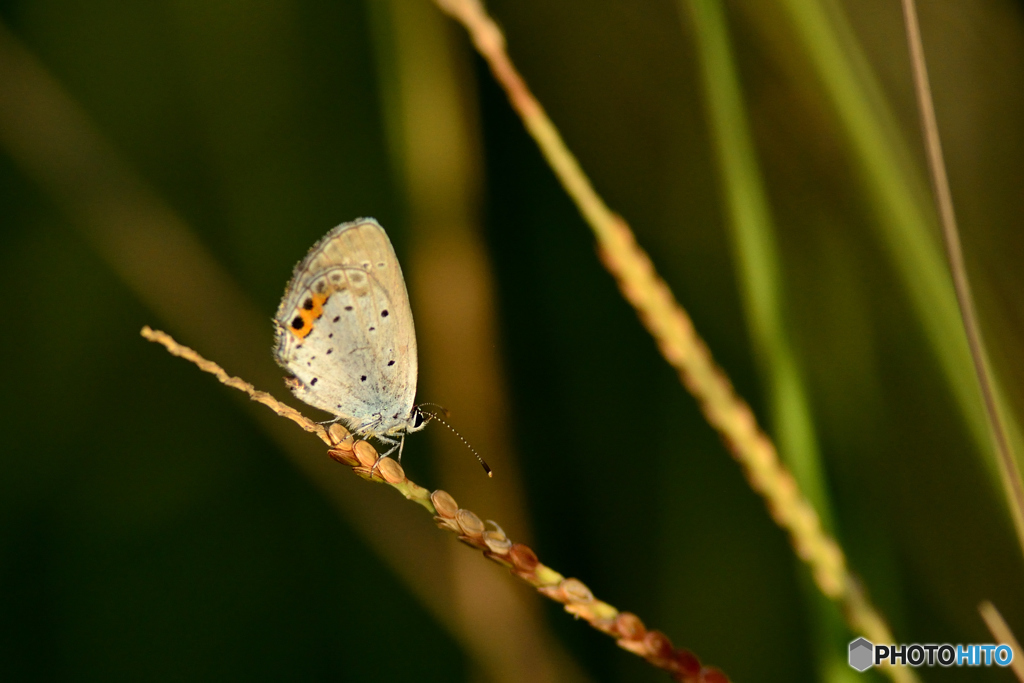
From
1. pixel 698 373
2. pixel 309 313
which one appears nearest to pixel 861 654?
pixel 698 373

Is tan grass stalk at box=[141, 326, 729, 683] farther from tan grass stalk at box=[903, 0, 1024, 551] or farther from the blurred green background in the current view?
the blurred green background

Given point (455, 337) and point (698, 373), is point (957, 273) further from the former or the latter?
point (455, 337)

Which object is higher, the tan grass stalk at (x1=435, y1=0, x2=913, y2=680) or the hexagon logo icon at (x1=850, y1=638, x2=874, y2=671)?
the tan grass stalk at (x1=435, y1=0, x2=913, y2=680)

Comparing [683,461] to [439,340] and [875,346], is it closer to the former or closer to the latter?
[875,346]

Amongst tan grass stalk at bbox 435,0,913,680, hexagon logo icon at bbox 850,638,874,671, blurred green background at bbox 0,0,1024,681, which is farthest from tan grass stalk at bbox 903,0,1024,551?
blurred green background at bbox 0,0,1024,681

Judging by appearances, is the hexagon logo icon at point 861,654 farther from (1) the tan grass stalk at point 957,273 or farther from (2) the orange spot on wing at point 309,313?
(2) the orange spot on wing at point 309,313

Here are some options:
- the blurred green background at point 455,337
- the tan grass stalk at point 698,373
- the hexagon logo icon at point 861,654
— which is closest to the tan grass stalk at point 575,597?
the tan grass stalk at point 698,373
